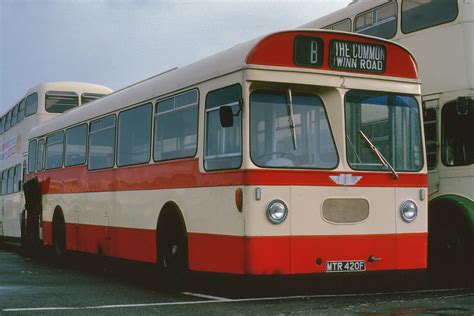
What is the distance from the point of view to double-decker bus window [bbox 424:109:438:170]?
12.7 metres

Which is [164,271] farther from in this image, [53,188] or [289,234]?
[53,188]

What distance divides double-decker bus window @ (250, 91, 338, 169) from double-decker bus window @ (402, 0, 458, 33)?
3.32 meters

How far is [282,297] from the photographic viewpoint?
34.8 ft

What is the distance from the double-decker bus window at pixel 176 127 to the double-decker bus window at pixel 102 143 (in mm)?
2212

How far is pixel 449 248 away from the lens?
12.2m

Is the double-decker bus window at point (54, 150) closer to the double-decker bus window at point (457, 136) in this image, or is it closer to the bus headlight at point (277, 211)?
the double-decker bus window at point (457, 136)

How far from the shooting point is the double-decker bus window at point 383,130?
1059 cm

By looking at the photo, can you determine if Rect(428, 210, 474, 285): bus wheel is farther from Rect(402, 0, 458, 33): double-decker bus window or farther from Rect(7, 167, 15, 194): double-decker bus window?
Rect(7, 167, 15, 194): double-decker bus window

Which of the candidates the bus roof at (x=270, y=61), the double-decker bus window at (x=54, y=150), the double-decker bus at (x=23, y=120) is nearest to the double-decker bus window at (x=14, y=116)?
the double-decker bus at (x=23, y=120)

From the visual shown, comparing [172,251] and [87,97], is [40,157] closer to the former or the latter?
[87,97]

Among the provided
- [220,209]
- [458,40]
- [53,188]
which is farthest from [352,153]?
[53,188]

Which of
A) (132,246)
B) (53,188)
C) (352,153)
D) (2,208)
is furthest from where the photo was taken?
(2,208)

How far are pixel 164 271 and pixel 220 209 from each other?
2029 millimetres

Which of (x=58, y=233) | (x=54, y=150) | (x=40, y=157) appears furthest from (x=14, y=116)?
(x=58, y=233)
